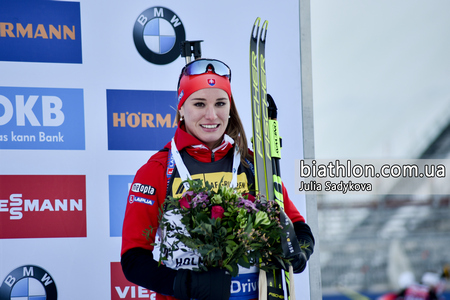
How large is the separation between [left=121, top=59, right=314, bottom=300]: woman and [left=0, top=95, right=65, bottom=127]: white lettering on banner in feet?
3.17

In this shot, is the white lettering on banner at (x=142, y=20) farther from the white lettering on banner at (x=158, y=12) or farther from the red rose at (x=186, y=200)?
the red rose at (x=186, y=200)

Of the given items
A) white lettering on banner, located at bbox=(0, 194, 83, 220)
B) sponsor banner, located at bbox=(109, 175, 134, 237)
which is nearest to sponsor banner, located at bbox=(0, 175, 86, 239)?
white lettering on banner, located at bbox=(0, 194, 83, 220)

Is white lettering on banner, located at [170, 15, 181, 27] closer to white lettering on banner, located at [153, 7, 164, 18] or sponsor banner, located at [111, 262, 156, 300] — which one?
white lettering on banner, located at [153, 7, 164, 18]

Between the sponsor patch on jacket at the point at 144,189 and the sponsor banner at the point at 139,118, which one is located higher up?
the sponsor banner at the point at 139,118

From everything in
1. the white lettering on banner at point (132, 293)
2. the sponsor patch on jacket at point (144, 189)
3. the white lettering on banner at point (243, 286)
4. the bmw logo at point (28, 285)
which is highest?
the sponsor patch on jacket at point (144, 189)

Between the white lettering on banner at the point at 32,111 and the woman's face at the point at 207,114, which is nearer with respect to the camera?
the woman's face at the point at 207,114

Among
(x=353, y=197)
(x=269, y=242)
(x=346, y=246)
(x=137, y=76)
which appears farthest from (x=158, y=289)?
(x=353, y=197)

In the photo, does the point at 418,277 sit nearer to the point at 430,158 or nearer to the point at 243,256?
the point at 430,158

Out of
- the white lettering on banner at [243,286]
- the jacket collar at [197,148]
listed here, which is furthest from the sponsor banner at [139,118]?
the white lettering on banner at [243,286]

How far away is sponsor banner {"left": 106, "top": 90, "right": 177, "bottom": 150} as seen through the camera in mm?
2885

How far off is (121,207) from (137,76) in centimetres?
76

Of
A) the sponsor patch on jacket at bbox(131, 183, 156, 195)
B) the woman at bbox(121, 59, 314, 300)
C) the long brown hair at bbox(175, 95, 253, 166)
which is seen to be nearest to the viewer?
the woman at bbox(121, 59, 314, 300)

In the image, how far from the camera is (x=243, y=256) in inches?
65.1

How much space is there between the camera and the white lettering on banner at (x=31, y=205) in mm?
2719
